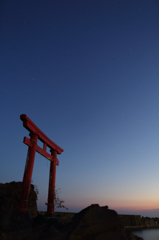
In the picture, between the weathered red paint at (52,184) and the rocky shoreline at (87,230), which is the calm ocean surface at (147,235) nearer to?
the weathered red paint at (52,184)

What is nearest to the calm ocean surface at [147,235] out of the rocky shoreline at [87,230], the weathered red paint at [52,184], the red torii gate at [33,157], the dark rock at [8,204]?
the weathered red paint at [52,184]

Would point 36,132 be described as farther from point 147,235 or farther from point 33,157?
point 147,235

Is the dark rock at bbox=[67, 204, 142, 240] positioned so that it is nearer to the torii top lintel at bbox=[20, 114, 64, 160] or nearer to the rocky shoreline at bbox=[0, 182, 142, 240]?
the rocky shoreline at bbox=[0, 182, 142, 240]

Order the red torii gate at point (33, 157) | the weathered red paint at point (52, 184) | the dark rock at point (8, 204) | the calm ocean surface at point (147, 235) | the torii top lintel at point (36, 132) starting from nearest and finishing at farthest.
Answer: the dark rock at point (8, 204) → the red torii gate at point (33, 157) → the torii top lintel at point (36, 132) → the weathered red paint at point (52, 184) → the calm ocean surface at point (147, 235)

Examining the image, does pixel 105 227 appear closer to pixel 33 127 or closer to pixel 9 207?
pixel 9 207

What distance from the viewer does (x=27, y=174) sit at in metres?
8.59

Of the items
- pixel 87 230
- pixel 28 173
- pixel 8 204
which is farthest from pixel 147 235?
pixel 87 230

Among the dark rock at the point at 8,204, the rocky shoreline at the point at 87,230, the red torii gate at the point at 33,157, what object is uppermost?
the red torii gate at the point at 33,157

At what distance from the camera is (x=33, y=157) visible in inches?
361

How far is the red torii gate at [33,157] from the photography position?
8.25m

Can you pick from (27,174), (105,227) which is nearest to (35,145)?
(27,174)

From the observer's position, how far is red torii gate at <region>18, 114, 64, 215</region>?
8250mm

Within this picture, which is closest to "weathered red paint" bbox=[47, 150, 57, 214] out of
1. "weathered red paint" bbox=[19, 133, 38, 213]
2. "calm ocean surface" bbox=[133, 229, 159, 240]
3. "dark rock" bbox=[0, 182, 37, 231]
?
"dark rock" bbox=[0, 182, 37, 231]

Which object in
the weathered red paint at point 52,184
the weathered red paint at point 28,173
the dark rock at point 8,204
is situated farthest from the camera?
the weathered red paint at point 52,184
